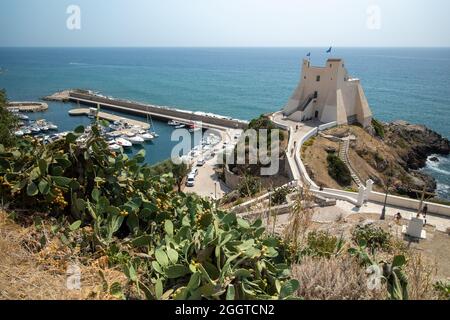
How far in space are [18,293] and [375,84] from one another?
108 meters

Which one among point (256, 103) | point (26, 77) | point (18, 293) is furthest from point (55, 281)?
point (26, 77)

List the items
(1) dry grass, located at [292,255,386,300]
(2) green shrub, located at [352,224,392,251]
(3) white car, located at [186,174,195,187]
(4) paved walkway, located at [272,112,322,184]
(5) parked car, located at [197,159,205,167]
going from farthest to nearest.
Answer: (5) parked car, located at [197,159,205,167]
(3) white car, located at [186,174,195,187]
(4) paved walkway, located at [272,112,322,184]
(2) green shrub, located at [352,224,392,251]
(1) dry grass, located at [292,255,386,300]

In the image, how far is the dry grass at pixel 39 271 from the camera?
3.33m

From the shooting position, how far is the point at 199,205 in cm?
541

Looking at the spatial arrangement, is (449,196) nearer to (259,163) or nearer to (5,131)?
(259,163)

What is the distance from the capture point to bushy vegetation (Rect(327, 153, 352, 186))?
22703 mm

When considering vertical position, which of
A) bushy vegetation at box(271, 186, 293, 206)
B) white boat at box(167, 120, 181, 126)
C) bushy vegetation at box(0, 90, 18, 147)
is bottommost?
bushy vegetation at box(271, 186, 293, 206)

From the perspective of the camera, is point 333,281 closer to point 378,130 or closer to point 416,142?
point 378,130

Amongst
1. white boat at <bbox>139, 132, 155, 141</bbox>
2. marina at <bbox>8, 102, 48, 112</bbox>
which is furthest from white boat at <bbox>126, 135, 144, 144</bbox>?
marina at <bbox>8, 102, 48, 112</bbox>

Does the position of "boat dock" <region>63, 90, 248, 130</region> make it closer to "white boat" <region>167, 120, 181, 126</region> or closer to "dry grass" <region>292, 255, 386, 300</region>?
"white boat" <region>167, 120, 181, 126</region>

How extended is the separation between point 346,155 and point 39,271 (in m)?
24.5

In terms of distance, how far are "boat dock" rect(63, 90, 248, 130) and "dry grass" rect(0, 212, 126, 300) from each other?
42374mm

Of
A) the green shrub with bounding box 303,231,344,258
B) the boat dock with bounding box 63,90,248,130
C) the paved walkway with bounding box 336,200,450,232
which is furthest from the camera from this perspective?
the boat dock with bounding box 63,90,248,130
